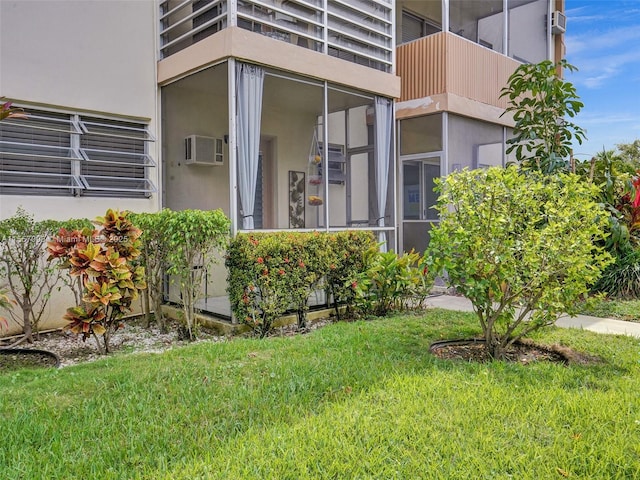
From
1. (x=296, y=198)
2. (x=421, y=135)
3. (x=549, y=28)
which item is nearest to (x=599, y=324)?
(x=421, y=135)

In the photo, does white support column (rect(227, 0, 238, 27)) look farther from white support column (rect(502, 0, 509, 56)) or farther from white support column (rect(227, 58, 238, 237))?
white support column (rect(502, 0, 509, 56))

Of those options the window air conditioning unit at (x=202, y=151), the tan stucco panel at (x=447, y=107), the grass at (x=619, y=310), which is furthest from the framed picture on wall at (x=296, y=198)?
the grass at (x=619, y=310)

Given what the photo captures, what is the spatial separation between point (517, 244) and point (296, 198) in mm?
6106

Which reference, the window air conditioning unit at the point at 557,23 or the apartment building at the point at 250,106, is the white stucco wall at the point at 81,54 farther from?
the window air conditioning unit at the point at 557,23

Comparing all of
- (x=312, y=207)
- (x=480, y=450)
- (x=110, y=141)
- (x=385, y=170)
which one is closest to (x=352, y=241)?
(x=385, y=170)

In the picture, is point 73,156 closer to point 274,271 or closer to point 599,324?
point 274,271

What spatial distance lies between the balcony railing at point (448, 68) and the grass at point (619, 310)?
4.55 metres

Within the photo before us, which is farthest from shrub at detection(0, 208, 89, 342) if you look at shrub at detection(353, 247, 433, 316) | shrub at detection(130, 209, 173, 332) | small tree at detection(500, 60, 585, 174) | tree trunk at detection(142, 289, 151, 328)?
small tree at detection(500, 60, 585, 174)

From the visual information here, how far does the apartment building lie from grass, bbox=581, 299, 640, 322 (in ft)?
10.7

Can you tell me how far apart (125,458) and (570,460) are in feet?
A: 8.31

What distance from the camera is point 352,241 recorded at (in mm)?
7012

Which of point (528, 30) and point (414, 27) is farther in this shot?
point (528, 30)

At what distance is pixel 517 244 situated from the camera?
4406 mm

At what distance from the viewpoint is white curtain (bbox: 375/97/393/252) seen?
8.22m
